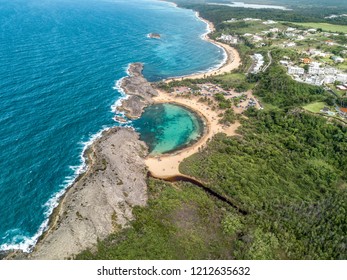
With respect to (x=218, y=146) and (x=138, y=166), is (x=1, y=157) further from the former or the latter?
(x=218, y=146)

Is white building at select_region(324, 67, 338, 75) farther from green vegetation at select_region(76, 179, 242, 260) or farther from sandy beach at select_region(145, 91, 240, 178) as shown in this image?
green vegetation at select_region(76, 179, 242, 260)

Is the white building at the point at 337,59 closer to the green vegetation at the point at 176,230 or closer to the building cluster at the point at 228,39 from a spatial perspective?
the building cluster at the point at 228,39

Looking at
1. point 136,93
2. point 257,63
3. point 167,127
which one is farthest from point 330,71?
point 136,93

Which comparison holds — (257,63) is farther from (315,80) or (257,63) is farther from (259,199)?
(259,199)

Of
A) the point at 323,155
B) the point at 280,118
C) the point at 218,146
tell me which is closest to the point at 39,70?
the point at 218,146

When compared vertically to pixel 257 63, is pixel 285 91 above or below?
below
